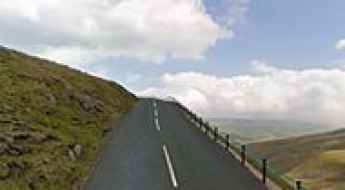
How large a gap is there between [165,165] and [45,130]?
6316 millimetres

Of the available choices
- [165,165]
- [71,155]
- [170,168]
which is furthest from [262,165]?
[71,155]

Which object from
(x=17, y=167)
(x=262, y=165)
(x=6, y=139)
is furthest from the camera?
(x=262, y=165)

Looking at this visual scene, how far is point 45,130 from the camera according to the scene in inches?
923

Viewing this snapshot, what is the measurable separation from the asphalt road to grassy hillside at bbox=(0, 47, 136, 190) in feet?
3.37

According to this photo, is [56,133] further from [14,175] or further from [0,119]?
[14,175]

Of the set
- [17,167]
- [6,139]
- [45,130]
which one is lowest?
[17,167]

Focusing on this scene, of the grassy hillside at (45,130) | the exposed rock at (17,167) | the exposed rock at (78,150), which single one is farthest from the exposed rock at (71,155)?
the exposed rock at (17,167)

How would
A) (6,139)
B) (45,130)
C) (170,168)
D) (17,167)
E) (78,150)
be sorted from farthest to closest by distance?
(45,130), (78,150), (170,168), (6,139), (17,167)

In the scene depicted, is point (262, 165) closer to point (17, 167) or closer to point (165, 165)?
point (165, 165)

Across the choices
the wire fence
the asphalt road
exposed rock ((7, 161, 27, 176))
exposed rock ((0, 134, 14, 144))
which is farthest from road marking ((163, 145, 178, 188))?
exposed rock ((0, 134, 14, 144))

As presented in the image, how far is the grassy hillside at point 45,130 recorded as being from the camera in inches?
696

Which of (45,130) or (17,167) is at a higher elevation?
(45,130)

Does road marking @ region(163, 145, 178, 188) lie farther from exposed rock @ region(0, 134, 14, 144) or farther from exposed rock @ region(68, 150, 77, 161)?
exposed rock @ region(0, 134, 14, 144)

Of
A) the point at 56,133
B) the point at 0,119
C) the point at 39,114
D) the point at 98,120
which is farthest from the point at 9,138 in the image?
the point at 98,120
